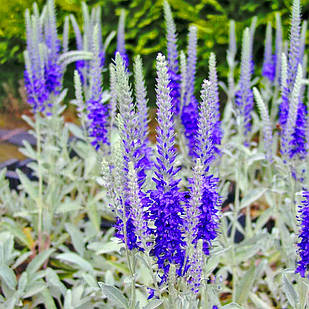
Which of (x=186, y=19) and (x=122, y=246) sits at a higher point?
(x=186, y=19)

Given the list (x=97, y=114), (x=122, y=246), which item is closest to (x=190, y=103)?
(x=97, y=114)

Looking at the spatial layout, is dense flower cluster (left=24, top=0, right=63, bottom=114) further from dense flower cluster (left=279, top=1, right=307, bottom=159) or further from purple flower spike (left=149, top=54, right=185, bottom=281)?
purple flower spike (left=149, top=54, right=185, bottom=281)

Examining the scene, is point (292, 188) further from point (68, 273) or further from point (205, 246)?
point (68, 273)

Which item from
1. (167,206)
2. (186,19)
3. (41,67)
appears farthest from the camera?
(186,19)

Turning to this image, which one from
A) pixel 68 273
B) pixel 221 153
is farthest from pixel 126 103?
pixel 68 273

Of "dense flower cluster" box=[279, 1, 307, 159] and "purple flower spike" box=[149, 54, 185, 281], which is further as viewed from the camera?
"dense flower cluster" box=[279, 1, 307, 159]

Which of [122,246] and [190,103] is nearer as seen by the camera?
[122,246]

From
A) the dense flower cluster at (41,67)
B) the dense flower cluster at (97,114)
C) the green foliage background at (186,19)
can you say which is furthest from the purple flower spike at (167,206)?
the green foliage background at (186,19)

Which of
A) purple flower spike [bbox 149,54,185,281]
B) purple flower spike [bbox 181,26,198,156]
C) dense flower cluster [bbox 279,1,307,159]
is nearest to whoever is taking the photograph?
purple flower spike [bbox 149,54,185,281]

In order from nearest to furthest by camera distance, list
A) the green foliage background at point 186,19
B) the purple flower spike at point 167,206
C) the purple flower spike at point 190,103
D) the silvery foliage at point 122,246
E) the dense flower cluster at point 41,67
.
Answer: the purple flower spike at point 167,206
the silvery foliage at point 122,246
the purple flower spike at point 190,103
the dense flower cluster at point 41,67
the green foliage background at point 186,19

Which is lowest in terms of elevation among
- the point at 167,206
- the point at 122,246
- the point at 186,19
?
the point at 122,246

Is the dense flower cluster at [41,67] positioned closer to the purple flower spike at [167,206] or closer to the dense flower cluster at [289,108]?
the dense flower cluster at [289,108]

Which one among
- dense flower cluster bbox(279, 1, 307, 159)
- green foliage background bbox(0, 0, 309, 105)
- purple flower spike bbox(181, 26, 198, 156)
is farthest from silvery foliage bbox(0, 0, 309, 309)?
green foliage background bbox(0, 0, 309, 105)

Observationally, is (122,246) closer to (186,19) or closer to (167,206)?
(167,206)
